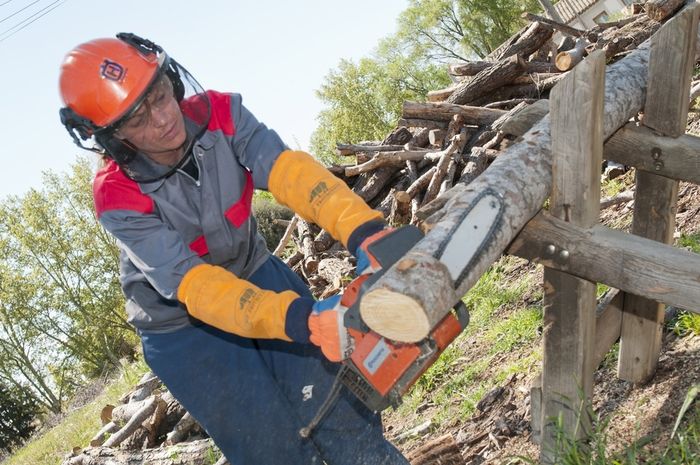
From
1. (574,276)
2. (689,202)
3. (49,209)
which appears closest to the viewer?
(574,276)

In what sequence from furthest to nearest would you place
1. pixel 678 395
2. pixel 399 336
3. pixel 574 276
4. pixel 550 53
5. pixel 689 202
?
pixel 550 53 → pixel 689 202 → pixel 678 395 → pixel 574 276 → pixel 399 336

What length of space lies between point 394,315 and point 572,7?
46.8 meters

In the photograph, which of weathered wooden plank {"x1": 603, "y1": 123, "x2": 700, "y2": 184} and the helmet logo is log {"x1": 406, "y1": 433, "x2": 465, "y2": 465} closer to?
weathered wooden plank {"x1": 603, "y1": 123, "x2": 700, "y2": 184}

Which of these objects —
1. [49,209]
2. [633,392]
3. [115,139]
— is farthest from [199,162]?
[49,209]

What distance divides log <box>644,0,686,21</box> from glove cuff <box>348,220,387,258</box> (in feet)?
25.8

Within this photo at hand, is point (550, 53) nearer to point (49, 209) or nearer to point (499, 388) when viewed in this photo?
point (499, 388)

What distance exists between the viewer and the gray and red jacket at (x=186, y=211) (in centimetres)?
282

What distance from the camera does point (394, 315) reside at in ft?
6.83

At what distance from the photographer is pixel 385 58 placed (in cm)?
4666

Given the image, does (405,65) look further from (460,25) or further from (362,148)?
(362,148)

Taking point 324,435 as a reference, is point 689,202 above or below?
below

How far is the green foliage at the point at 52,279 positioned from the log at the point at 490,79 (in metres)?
28.2

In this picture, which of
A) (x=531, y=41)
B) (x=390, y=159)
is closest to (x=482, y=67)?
(x=531, y=41)

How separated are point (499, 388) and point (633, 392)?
983 mm
